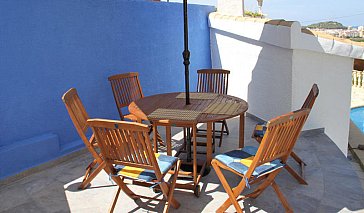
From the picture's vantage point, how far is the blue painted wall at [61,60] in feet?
11.8

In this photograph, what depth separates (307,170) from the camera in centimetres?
356

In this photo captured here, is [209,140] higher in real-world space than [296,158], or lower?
higher

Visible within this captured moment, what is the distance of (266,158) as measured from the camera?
2.50m

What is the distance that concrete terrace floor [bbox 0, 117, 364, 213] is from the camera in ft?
9.52

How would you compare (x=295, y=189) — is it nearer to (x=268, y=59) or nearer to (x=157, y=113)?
(x=157, y=113)

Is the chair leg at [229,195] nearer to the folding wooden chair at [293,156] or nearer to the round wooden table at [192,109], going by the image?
the round wooden table at [192,109]

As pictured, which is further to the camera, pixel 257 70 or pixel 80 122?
pixel 257 70

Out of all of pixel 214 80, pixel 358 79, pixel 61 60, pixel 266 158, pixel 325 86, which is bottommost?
pixel 358 79

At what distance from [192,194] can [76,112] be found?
1.35 meters

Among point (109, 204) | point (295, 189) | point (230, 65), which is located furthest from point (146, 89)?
point (295, 189)

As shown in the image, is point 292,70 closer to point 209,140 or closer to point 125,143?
point 209,140

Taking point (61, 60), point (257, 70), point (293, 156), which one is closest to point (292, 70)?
point (257, 70)

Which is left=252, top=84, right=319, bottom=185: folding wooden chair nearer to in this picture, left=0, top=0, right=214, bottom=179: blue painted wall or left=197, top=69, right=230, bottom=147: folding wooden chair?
left=197, top=69, right=230, bottom=147: folding wooden chair

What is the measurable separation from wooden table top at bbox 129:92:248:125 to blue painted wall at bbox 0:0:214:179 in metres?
1.16
